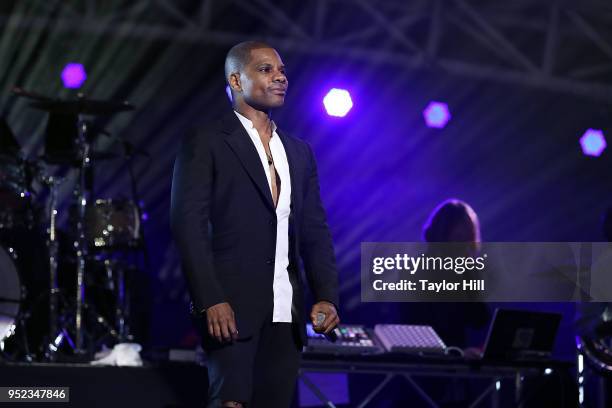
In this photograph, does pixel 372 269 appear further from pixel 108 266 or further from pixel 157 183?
pixel 157 183

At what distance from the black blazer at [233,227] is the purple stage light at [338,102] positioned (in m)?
4.79

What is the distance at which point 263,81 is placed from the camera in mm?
2828

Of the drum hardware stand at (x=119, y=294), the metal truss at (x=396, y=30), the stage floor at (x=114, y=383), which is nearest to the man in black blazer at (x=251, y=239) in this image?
the stage floor at (x=114, y=383)

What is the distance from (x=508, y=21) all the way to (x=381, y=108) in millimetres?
1262

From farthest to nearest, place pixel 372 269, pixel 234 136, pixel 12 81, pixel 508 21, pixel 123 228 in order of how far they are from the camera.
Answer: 1. pixel 12 81
2. pixel 508 21
3. pixel 123 228
4. pixel 372 269
5. pixel 234 136

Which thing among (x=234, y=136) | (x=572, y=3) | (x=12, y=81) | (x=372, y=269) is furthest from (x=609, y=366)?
(x=12, y=81)

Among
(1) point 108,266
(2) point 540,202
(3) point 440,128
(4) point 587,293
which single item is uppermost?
(3) point 440,128

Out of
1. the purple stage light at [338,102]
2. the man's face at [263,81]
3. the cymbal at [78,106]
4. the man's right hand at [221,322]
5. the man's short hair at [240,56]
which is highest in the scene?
the purple stage light at [338,102]

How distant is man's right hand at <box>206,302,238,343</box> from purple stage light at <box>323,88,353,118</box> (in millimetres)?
5198

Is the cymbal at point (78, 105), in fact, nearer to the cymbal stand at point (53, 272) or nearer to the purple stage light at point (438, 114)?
the cymbal stand at point (53, 272)

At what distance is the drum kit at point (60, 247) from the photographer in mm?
5887

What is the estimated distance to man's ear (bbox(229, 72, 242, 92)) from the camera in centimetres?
289

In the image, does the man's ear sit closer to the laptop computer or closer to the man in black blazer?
the man in black blazer

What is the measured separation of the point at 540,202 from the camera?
7.71m
